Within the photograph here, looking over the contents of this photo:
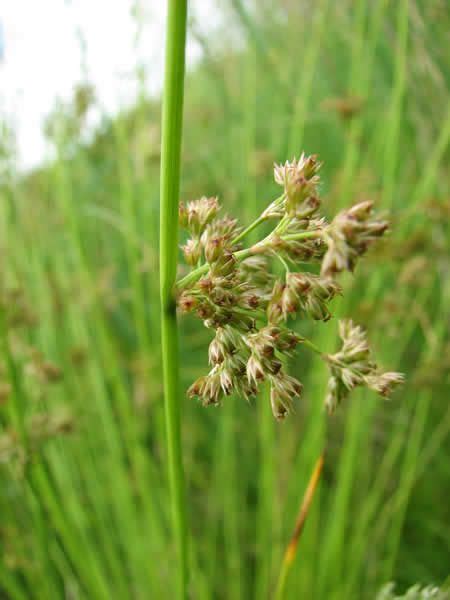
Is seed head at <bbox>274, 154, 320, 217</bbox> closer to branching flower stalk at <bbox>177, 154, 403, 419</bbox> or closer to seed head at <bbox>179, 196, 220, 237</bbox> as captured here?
branching flower stalk at <bbox>177, 154, 403, 419</bbox>

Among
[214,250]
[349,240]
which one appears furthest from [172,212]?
[349,240]

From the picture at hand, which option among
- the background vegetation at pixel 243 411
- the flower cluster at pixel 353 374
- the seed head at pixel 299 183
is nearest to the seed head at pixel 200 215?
the seed head at pixel 299 183

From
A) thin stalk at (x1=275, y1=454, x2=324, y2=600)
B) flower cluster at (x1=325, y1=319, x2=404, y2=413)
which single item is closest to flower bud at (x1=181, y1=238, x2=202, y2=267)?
flower cluster at (x1=325, y1=319, x2=404, y2=413)

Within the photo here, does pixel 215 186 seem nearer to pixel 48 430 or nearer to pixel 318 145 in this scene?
pixel 318 145

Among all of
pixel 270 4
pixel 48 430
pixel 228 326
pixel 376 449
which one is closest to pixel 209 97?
pixel 270 4

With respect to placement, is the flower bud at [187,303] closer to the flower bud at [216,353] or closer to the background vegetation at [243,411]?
the flower bud at [216,353]

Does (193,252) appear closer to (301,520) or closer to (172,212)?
(172,212)
